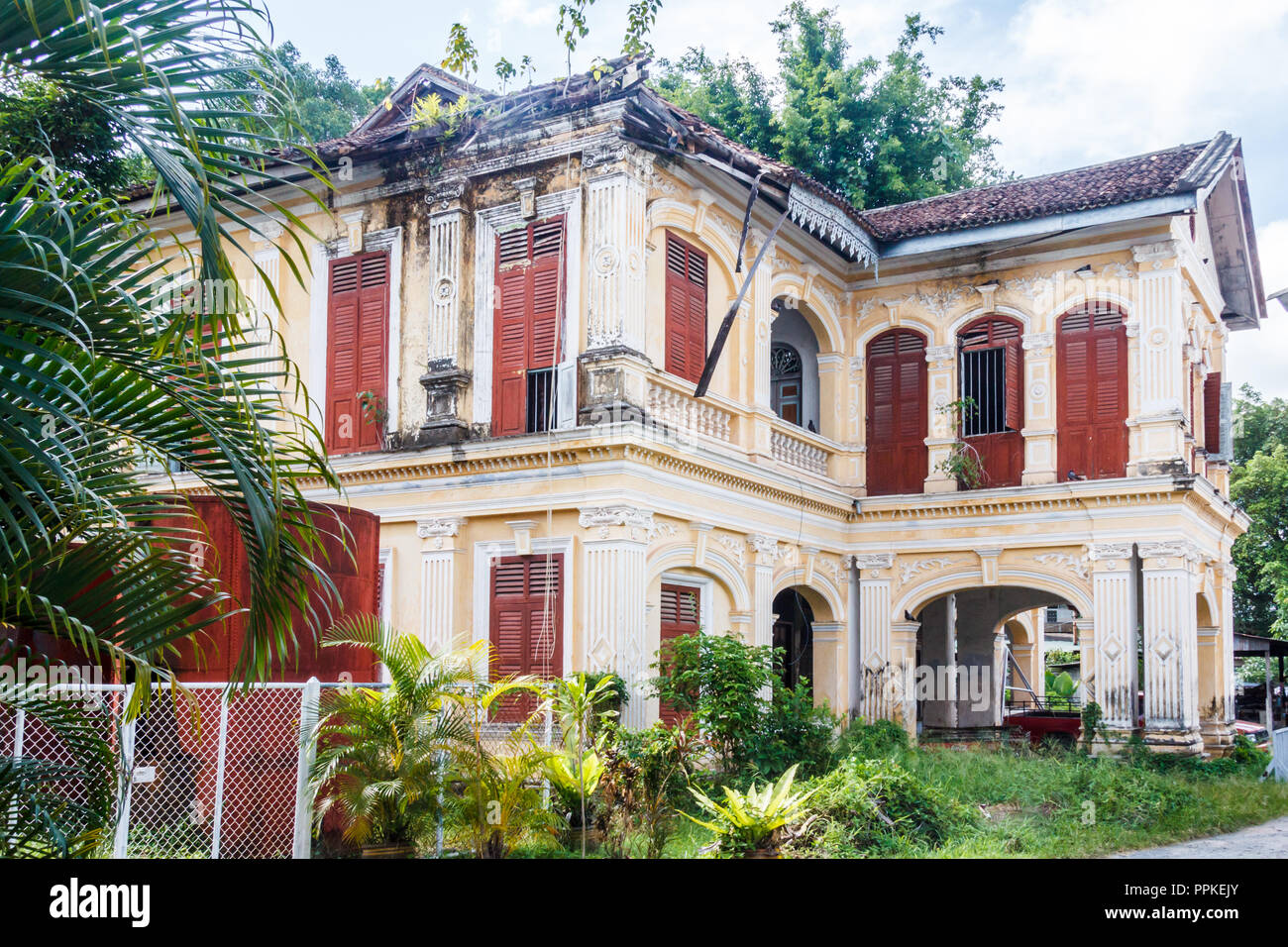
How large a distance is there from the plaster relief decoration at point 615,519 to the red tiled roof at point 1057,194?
219 inches

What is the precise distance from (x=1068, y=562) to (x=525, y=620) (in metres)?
6.87

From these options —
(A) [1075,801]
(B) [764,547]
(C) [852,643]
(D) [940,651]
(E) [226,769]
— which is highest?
(B) [764,547]

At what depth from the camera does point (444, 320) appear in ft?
42.1

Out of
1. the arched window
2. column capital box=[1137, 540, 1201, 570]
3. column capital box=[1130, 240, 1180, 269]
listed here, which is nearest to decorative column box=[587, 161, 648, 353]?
the arched window

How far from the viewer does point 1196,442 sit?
16328mm

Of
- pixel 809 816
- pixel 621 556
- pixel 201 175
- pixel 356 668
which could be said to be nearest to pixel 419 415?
pixel 621 556

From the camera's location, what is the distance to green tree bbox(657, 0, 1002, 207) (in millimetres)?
21906

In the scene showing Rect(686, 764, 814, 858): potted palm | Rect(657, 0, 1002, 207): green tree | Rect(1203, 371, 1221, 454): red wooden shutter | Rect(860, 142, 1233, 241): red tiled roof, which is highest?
Rect(657, 0, 1002, 207): green tree

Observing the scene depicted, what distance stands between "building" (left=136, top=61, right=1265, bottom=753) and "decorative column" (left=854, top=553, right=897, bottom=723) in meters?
0.04

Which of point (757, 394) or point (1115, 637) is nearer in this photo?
point (757, 394)

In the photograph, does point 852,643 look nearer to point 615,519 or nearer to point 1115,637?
point 1115,637

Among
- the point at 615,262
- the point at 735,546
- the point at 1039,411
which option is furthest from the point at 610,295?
the point at 1039,411

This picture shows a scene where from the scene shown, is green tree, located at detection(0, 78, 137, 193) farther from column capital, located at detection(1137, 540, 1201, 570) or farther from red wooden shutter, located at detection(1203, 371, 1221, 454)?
red wooden shutter, located at detection(1203, 371, 1221, 454)

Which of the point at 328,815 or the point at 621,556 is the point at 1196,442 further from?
the point at 328,815
